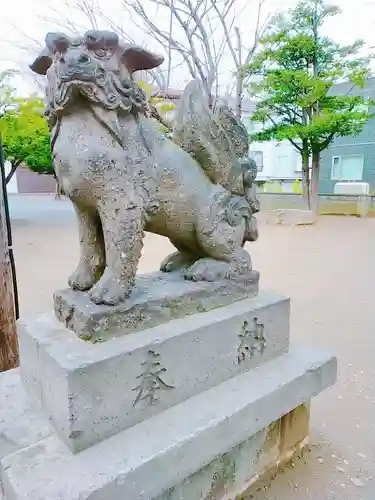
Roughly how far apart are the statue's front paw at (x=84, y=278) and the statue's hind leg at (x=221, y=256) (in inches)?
12.2

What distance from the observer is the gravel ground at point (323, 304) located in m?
1.38

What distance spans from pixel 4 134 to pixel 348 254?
6.08 m

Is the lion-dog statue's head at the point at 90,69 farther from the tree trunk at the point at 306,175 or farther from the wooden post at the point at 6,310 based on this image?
the tree trunk at the point at 306,175

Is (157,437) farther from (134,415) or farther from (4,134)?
(4,134)

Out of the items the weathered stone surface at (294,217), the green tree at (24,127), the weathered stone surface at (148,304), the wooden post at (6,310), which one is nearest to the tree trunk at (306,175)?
the weathered stone surface at (294,217)

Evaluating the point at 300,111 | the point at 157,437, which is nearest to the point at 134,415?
the point at 157,437

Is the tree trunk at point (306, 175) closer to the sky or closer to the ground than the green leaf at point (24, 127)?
closer to the ground

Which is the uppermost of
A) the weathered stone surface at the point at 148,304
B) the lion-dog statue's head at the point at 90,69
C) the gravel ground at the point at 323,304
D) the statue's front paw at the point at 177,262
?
the lion-dog statue's head at the point at 90,69

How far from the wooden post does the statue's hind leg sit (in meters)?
0.95

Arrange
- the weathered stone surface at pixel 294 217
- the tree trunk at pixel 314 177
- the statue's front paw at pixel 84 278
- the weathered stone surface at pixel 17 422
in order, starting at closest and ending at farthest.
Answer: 1. the weathered stone surface at pixel 17 422
2. the statue's front paw at pixel 84 278
3. the weathered stone surface at pixel 294 217
4. the tree trunk at pixel 314 177

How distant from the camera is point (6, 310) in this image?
181 centimetres

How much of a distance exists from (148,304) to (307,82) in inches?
280

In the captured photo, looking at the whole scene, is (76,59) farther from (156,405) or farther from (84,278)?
(156,405)

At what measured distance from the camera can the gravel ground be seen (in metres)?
1.38
